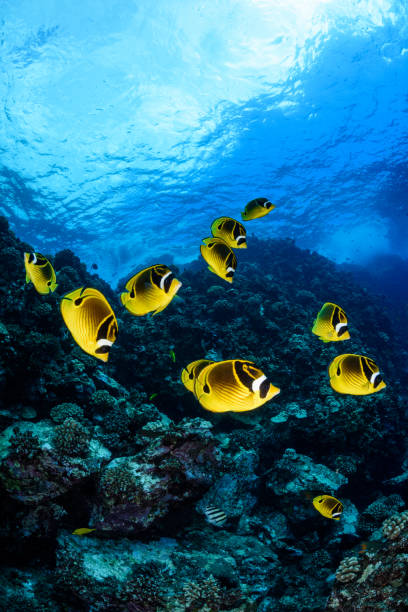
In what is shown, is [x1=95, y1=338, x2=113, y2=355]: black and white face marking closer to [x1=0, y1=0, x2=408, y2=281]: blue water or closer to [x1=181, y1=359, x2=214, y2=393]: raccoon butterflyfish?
[x1=181, y1=359, x2=214, y2=393]: raccoon butterflyfish

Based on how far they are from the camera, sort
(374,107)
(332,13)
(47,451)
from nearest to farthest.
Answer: (47,451) < (332,13) < (374,107)

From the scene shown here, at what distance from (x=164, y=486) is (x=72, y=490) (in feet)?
4.12

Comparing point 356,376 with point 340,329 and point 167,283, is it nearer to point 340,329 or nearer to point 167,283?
point 340,329

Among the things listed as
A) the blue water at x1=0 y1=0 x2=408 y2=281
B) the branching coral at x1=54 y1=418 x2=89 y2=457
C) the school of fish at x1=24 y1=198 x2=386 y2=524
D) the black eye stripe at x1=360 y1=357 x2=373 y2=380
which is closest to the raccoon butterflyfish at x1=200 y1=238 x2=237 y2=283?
the school of fish at x1=24 y1=198 x2=386 y2=524

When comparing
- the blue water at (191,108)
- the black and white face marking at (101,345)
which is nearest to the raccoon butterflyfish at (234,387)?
the black and white face marking at (101,345)

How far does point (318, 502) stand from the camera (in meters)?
4.86

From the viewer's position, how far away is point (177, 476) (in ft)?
14.2

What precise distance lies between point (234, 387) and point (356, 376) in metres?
1.66

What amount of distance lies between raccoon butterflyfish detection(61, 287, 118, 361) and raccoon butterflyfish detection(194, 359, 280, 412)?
0.58 metres

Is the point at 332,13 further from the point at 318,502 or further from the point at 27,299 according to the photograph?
the point at 318,502

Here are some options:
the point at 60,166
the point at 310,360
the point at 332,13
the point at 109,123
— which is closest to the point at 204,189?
the point at 109,123

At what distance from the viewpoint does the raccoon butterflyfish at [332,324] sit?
10.5 feet

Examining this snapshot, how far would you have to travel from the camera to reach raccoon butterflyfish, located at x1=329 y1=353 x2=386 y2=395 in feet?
8.73

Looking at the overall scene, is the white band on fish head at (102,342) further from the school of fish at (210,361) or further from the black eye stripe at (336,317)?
the black eye stripe at (336,317)
